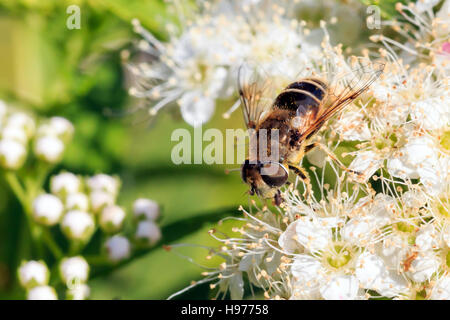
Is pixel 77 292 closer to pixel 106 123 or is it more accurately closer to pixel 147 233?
pixel 147 233

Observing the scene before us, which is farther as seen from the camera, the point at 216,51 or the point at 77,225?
the point at 216,51

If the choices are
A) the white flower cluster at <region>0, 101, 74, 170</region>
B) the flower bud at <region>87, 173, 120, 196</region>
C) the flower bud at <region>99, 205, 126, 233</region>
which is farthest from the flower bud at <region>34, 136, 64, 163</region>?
the flower bud at <region>99, 205, 126, 233</region>

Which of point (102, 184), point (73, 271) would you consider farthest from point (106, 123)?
point (73, 271)

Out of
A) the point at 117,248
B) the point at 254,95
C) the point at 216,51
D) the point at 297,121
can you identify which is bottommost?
the point at 117,248

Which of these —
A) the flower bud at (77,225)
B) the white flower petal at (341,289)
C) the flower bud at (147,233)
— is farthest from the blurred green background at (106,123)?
the white flower petal at (341,289)

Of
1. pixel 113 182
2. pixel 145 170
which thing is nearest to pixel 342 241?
pixel 113 182

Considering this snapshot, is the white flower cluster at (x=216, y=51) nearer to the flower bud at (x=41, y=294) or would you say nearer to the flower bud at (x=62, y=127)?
the flower bud at (x=62, y=127)

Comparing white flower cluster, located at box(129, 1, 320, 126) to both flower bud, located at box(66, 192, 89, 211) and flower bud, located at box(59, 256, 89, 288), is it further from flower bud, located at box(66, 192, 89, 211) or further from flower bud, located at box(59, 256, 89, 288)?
flower bud, located at box(59, 256, 89, 288)

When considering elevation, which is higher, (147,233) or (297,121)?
(297,121)
